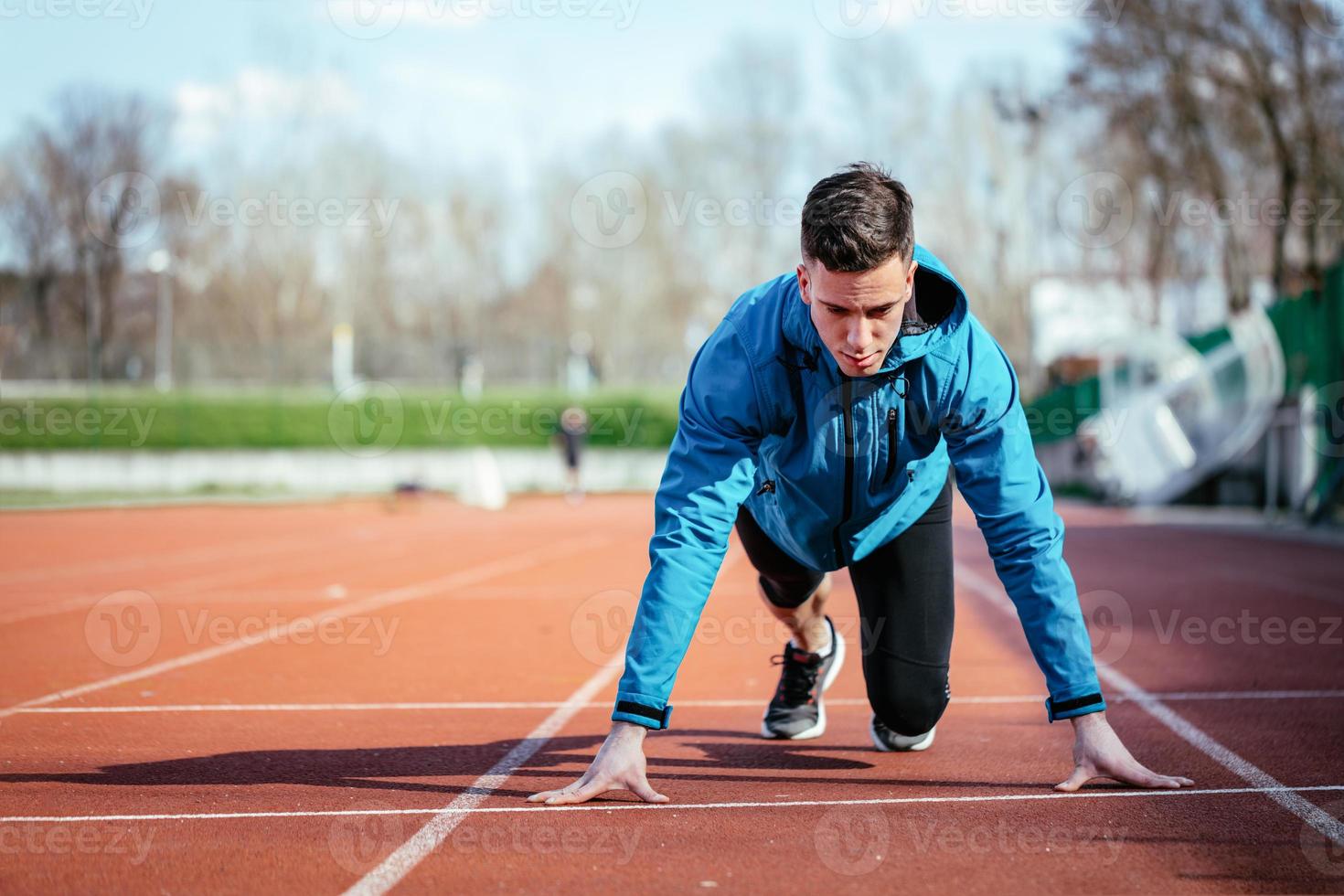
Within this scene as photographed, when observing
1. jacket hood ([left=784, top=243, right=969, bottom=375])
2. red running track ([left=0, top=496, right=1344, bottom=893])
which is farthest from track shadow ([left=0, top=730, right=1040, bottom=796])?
jacket hood ([left=784, top=243, right=969, bottom=375])

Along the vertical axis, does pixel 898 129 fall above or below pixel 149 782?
above

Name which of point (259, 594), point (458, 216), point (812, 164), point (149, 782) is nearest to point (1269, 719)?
point (149, 782)

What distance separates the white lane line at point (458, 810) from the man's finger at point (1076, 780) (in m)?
1.84

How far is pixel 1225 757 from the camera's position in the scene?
4852 mm

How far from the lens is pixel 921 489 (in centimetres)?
452

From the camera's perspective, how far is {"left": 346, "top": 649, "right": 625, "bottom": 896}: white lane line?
3404mm

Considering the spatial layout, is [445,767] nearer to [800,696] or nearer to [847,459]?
[800,696]

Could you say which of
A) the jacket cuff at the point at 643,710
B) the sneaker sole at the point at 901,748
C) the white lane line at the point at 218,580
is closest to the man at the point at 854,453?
the jacket cuff at the point at 643,710

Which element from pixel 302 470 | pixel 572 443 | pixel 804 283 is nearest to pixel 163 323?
pixel 302 470

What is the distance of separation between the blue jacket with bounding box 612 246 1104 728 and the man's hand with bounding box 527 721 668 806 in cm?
8

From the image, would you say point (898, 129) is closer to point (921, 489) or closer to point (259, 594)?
point (259, 594)

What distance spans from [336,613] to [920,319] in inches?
288

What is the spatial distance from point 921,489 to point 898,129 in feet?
128

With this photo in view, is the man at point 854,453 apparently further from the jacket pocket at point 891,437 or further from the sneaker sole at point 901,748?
the sneaker sole at point 901,748
